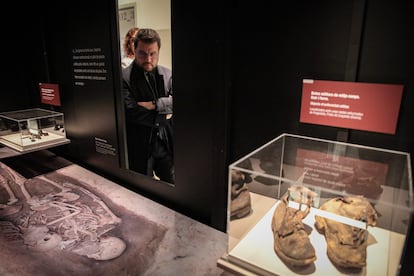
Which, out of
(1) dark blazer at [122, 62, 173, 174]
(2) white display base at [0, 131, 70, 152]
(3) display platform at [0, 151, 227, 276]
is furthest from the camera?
(2) white display base at [0, 131, 70, 152]

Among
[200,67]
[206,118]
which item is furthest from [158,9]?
[206,118]

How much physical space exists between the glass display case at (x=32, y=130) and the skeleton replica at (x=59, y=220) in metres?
0.44

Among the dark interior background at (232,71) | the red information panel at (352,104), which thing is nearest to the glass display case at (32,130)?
the dark interior background at (232,71)

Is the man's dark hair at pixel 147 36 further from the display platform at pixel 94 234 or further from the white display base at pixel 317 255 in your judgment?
the white display base at pixel 317 255

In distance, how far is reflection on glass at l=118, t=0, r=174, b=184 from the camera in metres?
2.20

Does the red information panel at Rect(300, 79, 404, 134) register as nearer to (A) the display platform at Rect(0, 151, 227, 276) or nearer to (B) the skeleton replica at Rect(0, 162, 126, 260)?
(A) the display platform at Rect(0, 151, 227, 276)

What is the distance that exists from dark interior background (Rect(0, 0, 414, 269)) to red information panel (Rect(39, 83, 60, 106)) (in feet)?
1.04

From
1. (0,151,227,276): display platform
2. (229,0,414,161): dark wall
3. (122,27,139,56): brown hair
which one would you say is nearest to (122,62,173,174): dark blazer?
(122,27,139,56): brown hair

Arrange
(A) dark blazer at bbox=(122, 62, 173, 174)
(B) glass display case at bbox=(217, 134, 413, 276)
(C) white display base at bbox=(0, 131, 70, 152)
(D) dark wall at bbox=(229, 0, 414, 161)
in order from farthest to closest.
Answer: (C) white display base at bbox=(0, 131, 70, 152)
(A) dark blazer at bbox=(122, 62, 173, 174)
(D) dark wall at bbox=(229, 0, 414, 161)
(B) glass display case at bbox=(217, 134, 413, 276)

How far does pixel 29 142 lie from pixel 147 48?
185cm

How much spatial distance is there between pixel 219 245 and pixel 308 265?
1003mm

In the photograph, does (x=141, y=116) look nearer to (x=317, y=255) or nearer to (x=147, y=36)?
(x=147, y=36)

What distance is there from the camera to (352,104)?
1.44 m

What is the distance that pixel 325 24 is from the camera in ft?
4.84
